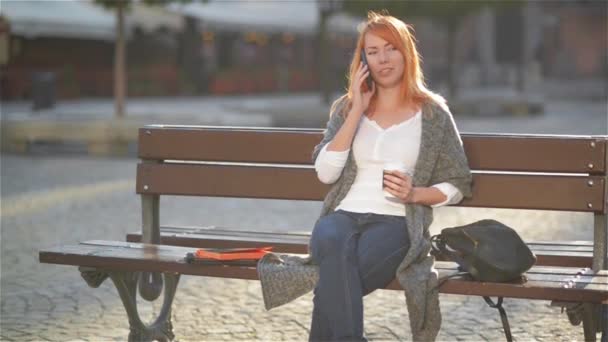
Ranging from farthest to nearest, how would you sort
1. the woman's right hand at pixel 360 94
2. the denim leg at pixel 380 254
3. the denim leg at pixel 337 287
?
the woman's right hand at pixel 360 94 < the denim leg at pixel 380 254 < the denim leg at pixel 337 287

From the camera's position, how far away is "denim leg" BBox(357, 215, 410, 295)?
4660mm

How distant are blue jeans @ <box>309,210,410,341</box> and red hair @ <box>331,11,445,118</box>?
0.49 meters

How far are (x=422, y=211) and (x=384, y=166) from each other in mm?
238

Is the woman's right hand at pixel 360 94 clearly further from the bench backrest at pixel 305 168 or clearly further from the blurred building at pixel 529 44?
the blurred building at pixel 529 44

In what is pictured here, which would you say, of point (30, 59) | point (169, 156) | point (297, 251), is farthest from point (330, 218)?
point (30, 59)

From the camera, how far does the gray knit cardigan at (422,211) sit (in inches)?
181

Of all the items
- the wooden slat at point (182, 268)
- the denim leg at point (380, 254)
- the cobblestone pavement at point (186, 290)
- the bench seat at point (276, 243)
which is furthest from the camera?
the cobblestone pavement at point (186, 290)

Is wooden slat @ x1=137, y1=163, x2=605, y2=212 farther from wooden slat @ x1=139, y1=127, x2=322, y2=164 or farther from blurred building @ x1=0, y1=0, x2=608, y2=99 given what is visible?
blurred building @ x1=0, y1=0, x2=608, y2=99

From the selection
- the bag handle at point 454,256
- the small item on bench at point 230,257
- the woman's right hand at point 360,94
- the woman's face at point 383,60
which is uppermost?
the woman's face at point 383,60

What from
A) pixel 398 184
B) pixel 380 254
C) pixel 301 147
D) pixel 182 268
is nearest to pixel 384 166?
pixel 398 184

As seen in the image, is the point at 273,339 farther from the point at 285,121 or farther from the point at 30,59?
the point at 30,59

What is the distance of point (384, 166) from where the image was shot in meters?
4.91

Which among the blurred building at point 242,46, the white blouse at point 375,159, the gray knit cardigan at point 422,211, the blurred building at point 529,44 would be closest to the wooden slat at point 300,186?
the gray knit cardigan at point 422,211

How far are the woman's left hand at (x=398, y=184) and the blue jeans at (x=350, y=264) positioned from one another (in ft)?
0.43
